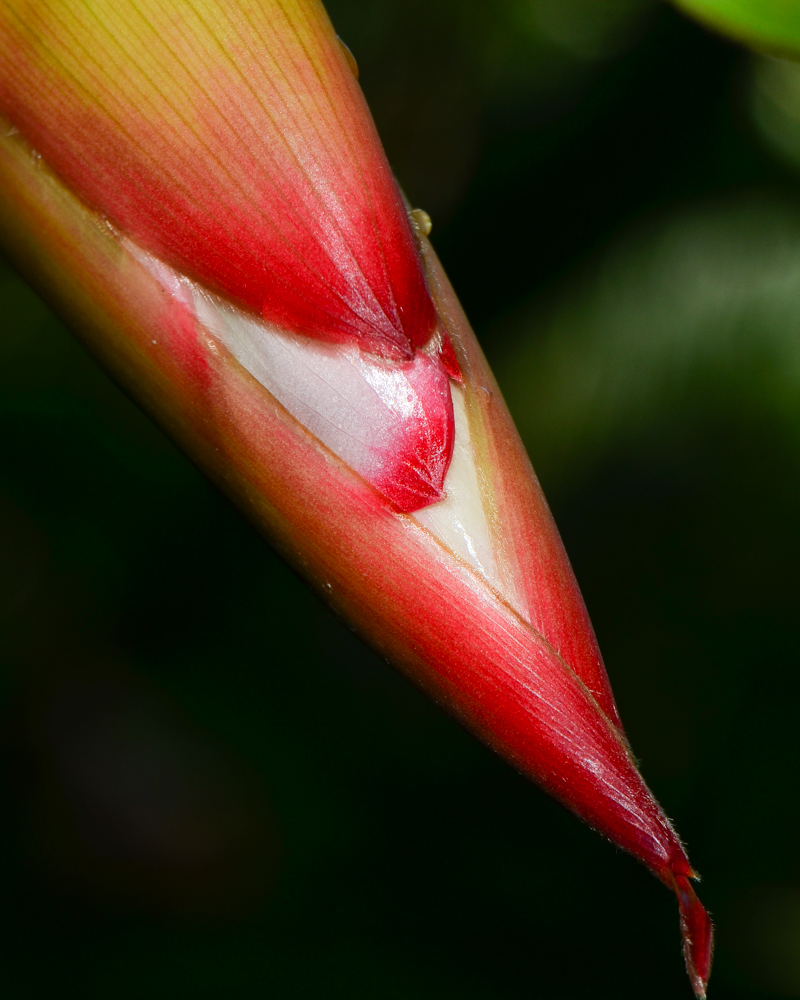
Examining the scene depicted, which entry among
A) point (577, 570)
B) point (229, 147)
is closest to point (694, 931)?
point (229, 147)

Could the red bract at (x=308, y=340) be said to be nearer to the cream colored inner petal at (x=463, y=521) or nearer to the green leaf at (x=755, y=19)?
the cream colored inner petal at (x=463, y=521)

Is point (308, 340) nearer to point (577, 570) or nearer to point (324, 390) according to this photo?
point (324, 390)

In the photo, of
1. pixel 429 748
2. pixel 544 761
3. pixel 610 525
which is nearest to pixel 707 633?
pixel 610 525

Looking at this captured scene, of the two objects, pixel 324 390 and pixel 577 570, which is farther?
pixel 577 570

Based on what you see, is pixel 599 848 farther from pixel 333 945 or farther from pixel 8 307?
pixel 8 307

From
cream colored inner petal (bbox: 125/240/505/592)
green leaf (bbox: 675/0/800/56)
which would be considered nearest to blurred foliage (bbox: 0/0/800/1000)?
green leaf (bbox: 675/0/800/56)
